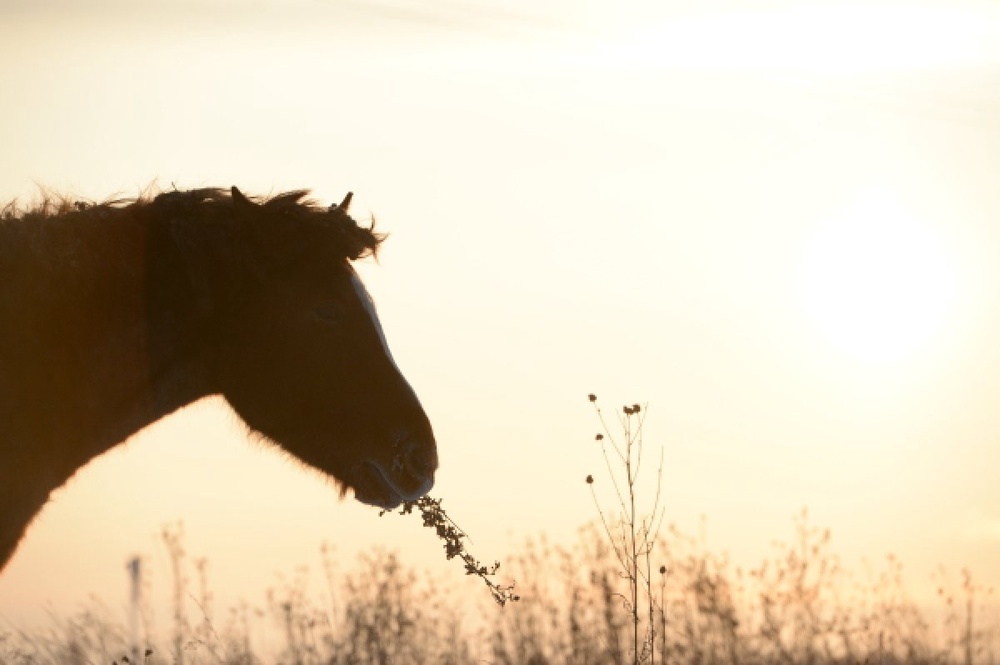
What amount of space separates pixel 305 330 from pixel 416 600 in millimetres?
4276

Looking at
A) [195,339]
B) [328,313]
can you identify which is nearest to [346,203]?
[328,313]

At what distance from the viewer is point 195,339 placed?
8312mm

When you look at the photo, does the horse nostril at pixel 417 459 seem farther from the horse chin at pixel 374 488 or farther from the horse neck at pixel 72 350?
the horse neck at pixel 72 350

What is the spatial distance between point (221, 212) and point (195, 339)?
26.8 inches

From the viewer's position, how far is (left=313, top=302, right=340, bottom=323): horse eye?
8516 millimetres

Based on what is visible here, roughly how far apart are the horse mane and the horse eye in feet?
1.05

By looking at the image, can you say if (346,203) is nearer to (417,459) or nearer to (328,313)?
(328,313)

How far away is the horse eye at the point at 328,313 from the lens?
27.9 feet

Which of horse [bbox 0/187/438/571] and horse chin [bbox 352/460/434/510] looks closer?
horse [bbox 0/187/438/571]

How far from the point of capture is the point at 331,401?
8547 mm

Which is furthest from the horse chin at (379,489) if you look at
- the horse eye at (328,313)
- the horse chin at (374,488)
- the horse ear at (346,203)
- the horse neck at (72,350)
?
the horse ear at (346,203)

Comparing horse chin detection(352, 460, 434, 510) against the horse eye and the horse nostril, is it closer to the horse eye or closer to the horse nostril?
the horse nostril

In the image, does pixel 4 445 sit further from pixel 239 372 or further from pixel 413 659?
pixel 413 659

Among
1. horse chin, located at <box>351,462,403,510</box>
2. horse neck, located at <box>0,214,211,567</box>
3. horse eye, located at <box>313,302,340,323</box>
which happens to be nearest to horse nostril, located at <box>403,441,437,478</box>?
horse chin, located at <box>351,462,403,510</box>
